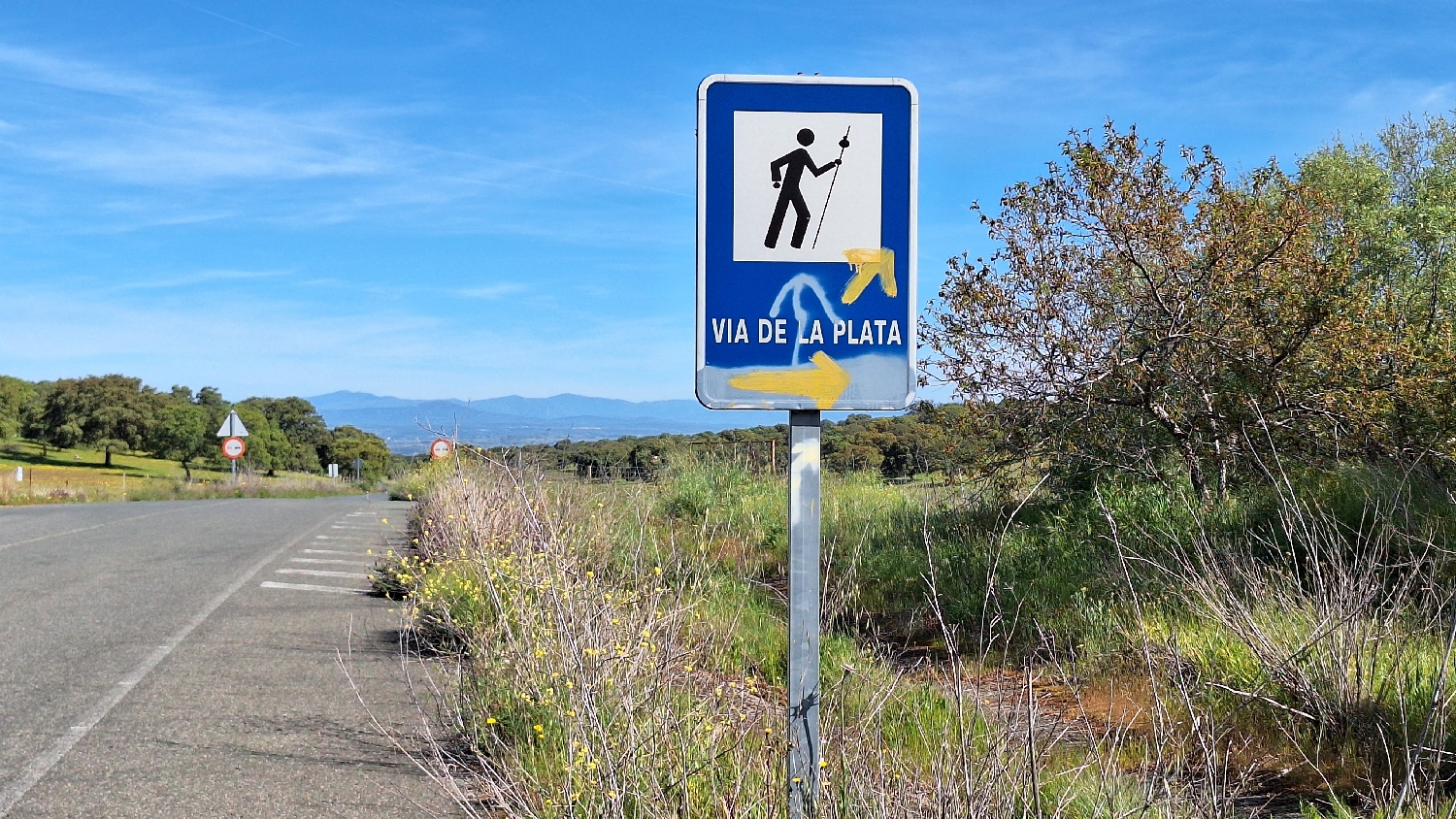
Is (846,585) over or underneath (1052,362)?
underneath

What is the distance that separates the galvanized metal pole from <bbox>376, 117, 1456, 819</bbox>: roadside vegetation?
89 mm

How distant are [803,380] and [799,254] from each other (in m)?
0.33

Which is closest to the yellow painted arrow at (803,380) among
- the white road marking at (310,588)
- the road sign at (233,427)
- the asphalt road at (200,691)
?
the asphalt road at (200,691)

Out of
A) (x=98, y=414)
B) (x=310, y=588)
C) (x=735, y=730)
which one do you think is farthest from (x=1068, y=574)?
(x=98, y=414)

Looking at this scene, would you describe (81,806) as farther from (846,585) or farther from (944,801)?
(846,585)

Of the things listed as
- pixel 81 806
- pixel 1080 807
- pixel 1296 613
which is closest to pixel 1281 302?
pixel 1296 613

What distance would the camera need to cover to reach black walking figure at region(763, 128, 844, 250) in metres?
3.21

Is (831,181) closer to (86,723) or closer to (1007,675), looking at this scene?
(1007,675)

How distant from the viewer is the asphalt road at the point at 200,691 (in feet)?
15.8

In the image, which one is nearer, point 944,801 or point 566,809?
point 944,801

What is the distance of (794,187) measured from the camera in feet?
10.6

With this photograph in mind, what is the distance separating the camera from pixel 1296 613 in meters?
5.08

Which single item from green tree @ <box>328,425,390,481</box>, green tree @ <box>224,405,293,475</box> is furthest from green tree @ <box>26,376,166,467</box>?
green tree @ <box>328,425,390,481</box>

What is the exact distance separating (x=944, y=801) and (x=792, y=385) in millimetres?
1092
